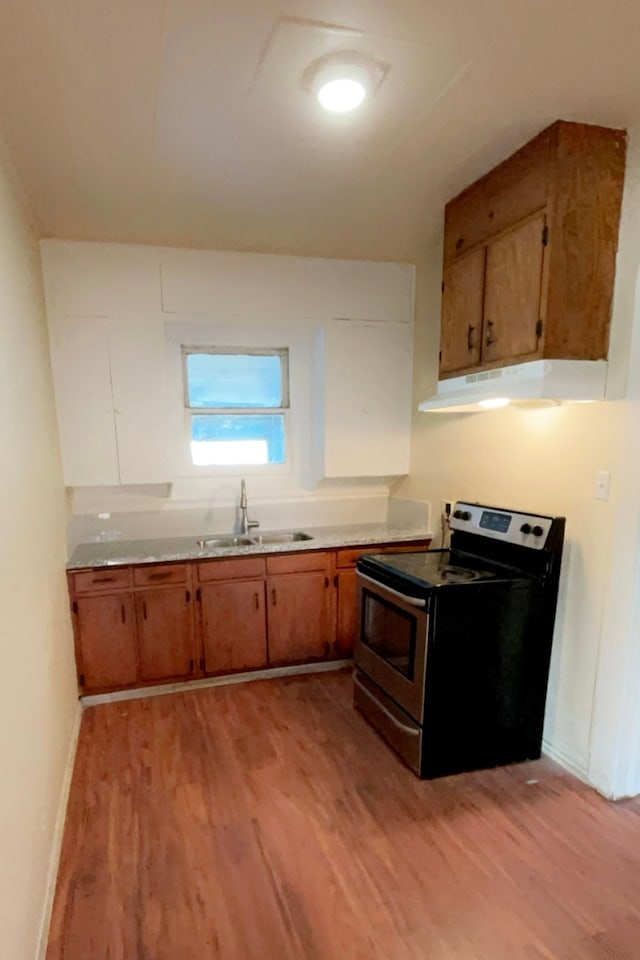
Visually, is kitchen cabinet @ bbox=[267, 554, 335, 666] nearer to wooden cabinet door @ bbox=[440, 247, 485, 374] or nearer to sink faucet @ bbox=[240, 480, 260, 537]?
sink faucet @ bbox=[240, 480, 260, 537]

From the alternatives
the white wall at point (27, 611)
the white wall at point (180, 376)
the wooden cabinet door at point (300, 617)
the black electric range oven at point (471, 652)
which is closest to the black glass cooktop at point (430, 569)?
the black electric range oven at point (471, 652)

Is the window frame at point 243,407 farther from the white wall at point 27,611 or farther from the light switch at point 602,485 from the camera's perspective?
the light switch at point 602,485

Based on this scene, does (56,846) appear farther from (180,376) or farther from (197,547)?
(180,376)

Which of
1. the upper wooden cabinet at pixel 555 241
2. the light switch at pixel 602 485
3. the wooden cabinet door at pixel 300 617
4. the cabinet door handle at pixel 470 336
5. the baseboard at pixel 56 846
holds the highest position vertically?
the upper wooden cabinet at pixel 555 241

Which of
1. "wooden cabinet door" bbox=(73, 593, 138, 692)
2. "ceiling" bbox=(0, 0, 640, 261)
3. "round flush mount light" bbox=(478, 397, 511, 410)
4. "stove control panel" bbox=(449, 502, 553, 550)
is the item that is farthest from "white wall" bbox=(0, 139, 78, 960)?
"stove control panel" bbox=(449, 502, 553, 550)

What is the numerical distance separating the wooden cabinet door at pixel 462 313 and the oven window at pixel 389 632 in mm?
1226

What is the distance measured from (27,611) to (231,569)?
1.35 meters

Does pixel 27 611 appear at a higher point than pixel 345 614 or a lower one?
higher

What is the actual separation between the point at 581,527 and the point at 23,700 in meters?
2.17

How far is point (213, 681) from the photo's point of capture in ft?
9.98

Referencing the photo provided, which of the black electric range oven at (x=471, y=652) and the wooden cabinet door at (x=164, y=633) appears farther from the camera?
the wooden cabinet door at (x=164, y=633)

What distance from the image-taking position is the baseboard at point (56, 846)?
1.48m

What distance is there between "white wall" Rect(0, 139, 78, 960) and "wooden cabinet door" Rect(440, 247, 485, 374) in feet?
6.26

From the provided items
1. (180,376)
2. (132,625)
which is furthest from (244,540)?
(180,376)
